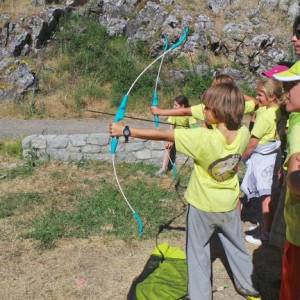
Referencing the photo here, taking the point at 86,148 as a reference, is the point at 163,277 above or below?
below

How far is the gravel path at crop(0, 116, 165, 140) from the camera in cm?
936

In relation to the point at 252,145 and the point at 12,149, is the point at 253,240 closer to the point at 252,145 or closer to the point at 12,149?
the point at 252,145

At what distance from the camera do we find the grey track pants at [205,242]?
9.73 feet

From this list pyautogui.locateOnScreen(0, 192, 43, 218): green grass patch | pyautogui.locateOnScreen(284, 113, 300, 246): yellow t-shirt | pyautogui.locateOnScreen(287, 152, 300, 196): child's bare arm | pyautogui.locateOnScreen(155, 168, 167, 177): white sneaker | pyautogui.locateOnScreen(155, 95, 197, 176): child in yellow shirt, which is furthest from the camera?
pyautogui.locateOnScreen(155, 168, 167, 177): white sneaker

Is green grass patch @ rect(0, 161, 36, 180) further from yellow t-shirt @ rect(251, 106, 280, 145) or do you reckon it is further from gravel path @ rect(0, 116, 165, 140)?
yellow t-shirt @ rect(251, 106, 280, 145)

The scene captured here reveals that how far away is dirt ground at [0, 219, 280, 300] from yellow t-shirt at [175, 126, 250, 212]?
95cm

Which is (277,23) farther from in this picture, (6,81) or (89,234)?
(89,234)

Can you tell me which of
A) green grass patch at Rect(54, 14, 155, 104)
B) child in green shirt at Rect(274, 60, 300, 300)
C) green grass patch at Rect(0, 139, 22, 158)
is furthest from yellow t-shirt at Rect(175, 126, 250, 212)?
green grass patch at Rect(54, 14, 155, 104)

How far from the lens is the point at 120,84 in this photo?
475 inches

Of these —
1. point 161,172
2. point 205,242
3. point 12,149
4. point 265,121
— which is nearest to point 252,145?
point 265,121

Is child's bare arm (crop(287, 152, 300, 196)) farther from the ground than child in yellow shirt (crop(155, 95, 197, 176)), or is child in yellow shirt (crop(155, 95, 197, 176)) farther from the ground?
child's bare arm (crop(287, 152, 300, 196))

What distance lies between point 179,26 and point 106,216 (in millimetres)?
9594

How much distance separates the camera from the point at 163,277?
351cm

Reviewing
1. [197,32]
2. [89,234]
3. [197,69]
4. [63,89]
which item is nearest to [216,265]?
[89,234]
